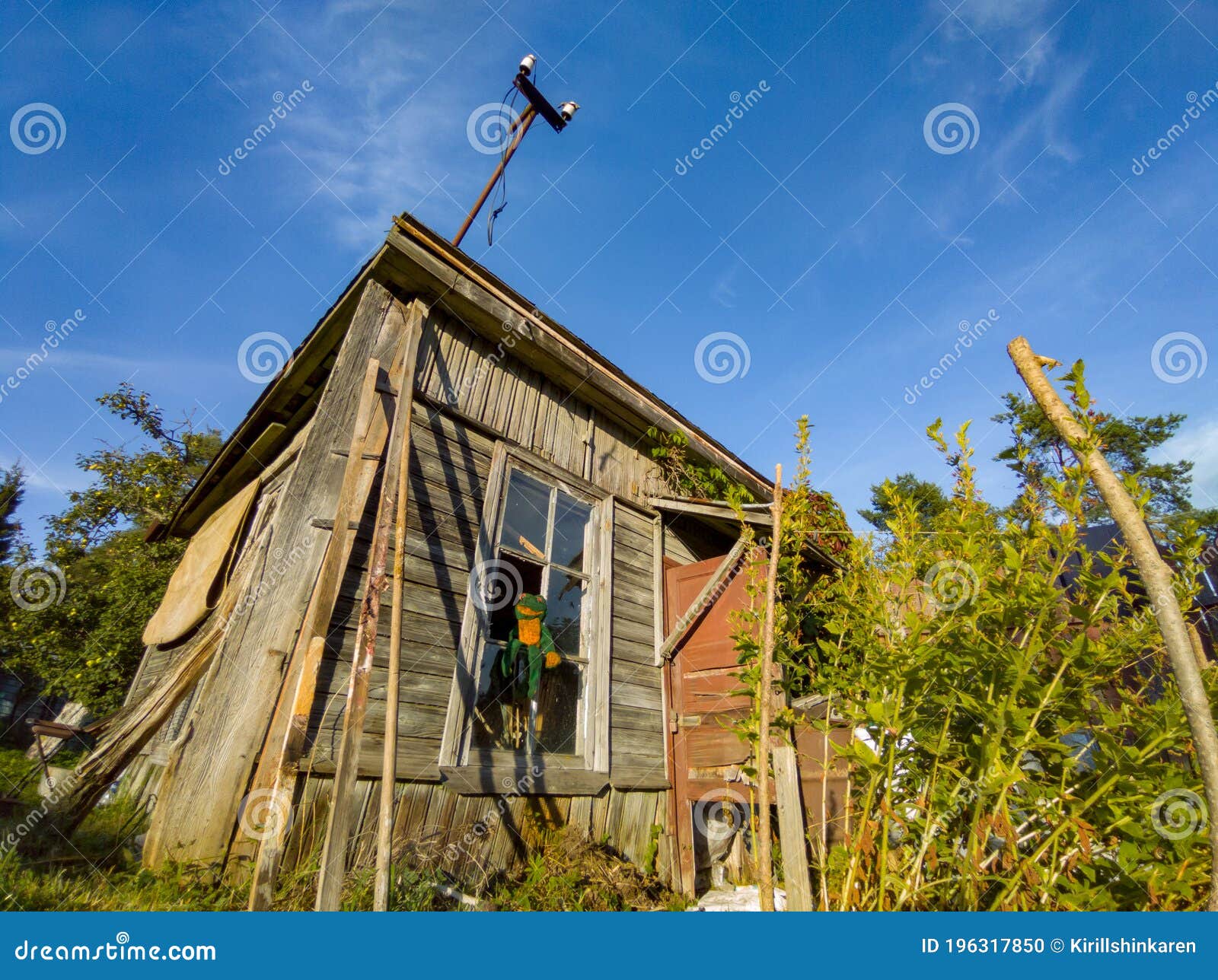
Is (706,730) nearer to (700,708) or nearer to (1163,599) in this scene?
(700,708)

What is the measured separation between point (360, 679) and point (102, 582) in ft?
39.4

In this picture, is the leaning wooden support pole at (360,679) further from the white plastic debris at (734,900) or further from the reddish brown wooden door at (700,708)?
the reddish brown wooden door at (700,708)

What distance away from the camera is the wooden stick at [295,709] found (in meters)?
2.43

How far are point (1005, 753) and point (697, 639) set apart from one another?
368 centimetres

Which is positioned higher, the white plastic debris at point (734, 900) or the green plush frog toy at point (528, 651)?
A: the green plush frog toy at point (528, 651)

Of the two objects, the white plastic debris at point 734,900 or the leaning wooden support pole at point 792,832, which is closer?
the leaning wooden support pole at point 792,832

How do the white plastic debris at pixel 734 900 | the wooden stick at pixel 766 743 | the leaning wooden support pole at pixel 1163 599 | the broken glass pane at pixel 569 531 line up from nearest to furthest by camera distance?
the leaning wooden support pole at pixel 1163 599 → the wooden stick at pixel 766 743 → the white plastic debris at pixel 734 900 → the broken glass pane at pixel 569 531

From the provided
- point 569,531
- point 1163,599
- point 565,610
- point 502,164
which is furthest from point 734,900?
point 502,164

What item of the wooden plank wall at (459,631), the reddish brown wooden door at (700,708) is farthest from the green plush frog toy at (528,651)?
the reddish brown wooden door at (700,708)

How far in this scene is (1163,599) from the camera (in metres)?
0.98

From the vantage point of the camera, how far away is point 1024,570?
1.66m

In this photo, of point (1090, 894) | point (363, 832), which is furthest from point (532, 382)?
point (1090, 894)

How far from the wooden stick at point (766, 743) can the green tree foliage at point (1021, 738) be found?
185mm

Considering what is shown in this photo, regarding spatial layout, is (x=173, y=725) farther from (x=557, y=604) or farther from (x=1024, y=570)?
(x=1024, y=570)
